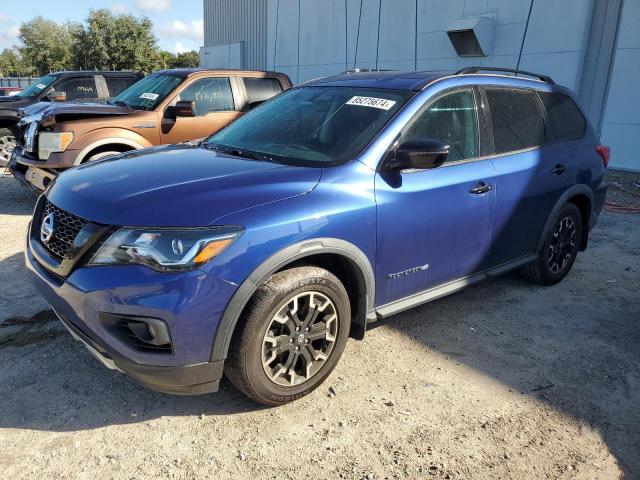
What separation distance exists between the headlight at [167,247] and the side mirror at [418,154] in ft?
3.78

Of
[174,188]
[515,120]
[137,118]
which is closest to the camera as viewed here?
[174,188]

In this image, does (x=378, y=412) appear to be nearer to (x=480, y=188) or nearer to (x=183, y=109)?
(x=480, y=188)

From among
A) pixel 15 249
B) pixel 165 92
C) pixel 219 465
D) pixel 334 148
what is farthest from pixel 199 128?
pixel 219 465

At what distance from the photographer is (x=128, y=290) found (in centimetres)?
228

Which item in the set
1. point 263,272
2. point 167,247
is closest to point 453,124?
point 263,272

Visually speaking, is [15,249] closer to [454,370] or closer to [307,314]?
[307,314]

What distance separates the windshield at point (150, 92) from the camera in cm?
662

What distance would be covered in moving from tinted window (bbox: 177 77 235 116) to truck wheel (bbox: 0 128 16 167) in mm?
4373

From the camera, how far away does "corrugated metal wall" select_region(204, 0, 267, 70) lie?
70.5 feet

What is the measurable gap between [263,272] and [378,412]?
105 cm

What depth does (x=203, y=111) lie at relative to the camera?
270 inches

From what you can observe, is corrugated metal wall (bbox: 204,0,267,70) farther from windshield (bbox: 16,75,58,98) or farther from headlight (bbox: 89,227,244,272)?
headlight (bbox: 89,227,244,272)

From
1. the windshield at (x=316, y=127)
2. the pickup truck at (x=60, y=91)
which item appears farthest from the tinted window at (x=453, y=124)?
the pickup truck at (x=60, y=91)

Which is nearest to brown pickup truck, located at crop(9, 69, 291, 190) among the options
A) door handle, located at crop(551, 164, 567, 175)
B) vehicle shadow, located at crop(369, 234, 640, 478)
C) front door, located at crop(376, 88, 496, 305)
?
front door, located at crop(376, 88, 496, 305)
